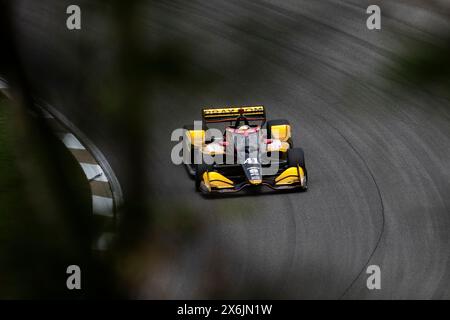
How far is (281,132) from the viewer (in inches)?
568

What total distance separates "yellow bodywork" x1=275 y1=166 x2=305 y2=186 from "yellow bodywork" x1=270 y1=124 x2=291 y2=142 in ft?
3.79

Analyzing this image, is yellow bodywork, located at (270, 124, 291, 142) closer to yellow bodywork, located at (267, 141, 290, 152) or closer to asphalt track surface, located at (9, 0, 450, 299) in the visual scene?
yellow bodywork, located at (267, 141, 290, 152)

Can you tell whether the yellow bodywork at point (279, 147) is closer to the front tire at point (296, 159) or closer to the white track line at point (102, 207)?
the front tire at point (296, 159)

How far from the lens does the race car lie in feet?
43.1

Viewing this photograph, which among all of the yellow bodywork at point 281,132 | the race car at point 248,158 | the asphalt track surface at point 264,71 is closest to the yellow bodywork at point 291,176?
the race car at point 248,158

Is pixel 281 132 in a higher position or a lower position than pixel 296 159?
higher

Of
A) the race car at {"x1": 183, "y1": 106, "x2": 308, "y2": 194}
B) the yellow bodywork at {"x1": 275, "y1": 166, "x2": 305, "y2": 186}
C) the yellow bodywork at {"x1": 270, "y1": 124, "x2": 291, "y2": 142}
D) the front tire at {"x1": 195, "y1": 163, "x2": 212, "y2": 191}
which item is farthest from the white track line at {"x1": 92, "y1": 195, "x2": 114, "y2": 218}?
the yellow bodywork at {"x1": 270, "y1": 124, "x2": 291, "y2": 142}

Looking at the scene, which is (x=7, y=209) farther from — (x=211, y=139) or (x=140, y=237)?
(x=211, y=139)

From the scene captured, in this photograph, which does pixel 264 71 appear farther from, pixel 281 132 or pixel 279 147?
pixel 281 132

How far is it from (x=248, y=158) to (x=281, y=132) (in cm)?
129

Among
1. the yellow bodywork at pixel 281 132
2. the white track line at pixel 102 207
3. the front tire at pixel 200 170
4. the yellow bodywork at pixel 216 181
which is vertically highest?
the yellow bodywork at pixel 281 132

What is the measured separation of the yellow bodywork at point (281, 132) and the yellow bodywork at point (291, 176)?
1.16 metres

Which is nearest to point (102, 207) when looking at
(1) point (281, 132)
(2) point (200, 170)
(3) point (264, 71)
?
(3) point (264, 71)

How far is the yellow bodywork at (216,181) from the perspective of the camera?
12.9 meters
